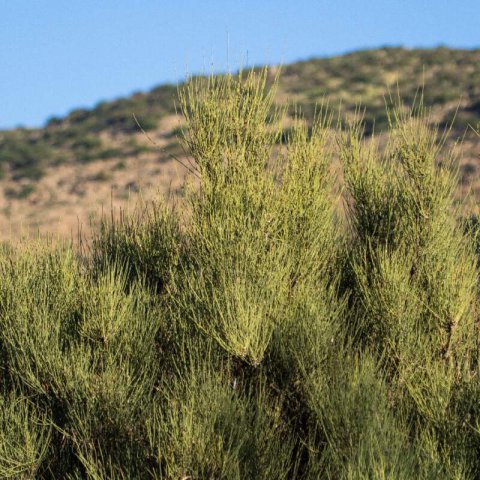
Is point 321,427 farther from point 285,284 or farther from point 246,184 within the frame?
point 246,184

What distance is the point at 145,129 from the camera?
48938mm

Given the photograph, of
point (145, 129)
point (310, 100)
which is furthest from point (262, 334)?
point (145, 129)

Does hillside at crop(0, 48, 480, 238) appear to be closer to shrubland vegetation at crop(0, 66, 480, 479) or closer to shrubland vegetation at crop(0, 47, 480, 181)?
shrubland vegetation at crop(0, 47, 480, 181)

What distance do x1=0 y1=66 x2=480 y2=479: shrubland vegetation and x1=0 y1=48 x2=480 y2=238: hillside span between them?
74.3 ft

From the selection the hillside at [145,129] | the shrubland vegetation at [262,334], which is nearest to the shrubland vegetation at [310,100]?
the hillside at [145,129]

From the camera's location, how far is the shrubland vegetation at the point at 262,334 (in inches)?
242

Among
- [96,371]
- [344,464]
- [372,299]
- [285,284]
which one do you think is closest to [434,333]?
[372,299]

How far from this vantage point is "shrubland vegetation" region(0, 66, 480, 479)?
20.1 ft

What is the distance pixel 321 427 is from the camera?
6.42m

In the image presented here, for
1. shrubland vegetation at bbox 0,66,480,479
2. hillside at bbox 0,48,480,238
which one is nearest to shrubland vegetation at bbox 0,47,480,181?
hillside at bbox 0,48,480,238

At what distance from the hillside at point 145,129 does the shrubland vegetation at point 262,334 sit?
74.3ft

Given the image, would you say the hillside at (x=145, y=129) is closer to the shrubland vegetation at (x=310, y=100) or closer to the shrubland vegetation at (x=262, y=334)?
the shrubland vegetation at (x=310, y=100)

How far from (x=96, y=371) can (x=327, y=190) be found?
2.48 meters

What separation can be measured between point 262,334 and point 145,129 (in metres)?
42.8
